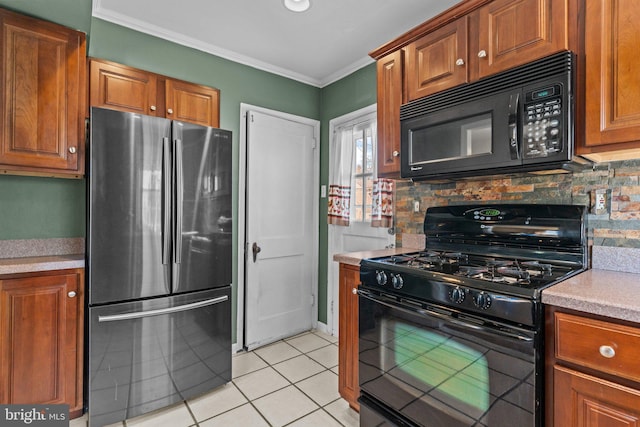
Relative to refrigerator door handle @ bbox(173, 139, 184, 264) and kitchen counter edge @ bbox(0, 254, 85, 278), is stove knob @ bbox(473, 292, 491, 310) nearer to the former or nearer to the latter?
refrigerator door handle @ bbox(173, 139, 184, 264)

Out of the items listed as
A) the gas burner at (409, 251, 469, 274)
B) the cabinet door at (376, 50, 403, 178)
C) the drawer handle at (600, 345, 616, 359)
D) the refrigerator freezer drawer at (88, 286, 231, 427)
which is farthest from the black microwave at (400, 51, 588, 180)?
the refrigerator freezer drawer at (88, 286, 231, 427)

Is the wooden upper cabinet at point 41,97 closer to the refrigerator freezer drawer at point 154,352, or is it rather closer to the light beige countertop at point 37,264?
the light beige countertop at point 37,264

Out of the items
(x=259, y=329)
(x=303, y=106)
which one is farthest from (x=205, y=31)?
(x=259, y=329)

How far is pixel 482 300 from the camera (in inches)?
50.4

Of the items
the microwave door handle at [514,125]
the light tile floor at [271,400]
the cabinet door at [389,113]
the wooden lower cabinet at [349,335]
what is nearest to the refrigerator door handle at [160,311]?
the light tile floor at [271,400]

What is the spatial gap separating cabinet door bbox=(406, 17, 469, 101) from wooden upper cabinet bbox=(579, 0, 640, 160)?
0.55m

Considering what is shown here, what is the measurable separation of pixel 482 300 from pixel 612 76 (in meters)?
1.03

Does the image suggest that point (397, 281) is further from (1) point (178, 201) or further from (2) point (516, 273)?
(1) point (178, 201)

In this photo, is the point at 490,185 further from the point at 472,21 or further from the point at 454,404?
the point at 454,404

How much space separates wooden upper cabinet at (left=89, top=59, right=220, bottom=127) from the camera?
2.15 meters

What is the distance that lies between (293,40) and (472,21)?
139 centimetres

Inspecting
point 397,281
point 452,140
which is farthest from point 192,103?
point 397,281

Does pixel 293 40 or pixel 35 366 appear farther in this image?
pixel 293 40

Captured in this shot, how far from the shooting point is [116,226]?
6.08ft
